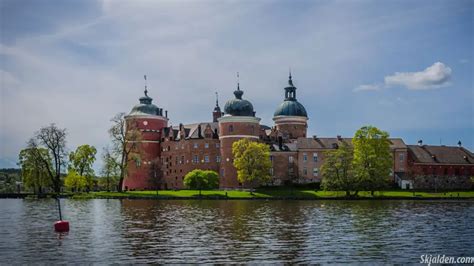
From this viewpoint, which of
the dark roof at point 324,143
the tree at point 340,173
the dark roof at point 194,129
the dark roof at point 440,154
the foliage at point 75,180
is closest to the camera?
the tree at point 340,173

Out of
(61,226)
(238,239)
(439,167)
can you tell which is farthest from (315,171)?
(238,239)

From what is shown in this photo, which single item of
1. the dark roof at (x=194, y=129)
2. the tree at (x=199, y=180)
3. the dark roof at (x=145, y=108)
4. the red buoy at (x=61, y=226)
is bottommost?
the red buoy at (x=61, y=226)

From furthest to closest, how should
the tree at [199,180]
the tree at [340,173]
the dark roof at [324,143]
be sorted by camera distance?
the dark roof at [324,143]
the tree at [199,180]
the tree at [340,173]

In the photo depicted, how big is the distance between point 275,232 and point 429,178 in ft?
232

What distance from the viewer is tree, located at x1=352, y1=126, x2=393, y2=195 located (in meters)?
74.9

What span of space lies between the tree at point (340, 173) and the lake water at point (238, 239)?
31.5m

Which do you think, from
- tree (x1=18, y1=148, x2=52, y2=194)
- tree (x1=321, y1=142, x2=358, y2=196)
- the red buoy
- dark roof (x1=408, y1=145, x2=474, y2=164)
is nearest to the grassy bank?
tree (x1=321, y1=142, x2=358, y2=196)

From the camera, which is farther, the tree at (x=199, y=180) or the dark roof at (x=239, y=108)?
the dark roof at (x=239, y=108)

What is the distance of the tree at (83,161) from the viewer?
9006 cm

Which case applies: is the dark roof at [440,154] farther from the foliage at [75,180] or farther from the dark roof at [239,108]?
the foliage at [75,180]

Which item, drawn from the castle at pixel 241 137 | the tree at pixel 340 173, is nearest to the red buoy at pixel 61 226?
the tree at pixel 340 173

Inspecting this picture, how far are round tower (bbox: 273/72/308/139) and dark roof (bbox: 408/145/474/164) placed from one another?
2091cm

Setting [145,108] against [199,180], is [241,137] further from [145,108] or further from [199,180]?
[145,108]

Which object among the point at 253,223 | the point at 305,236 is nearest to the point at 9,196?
the point at 253,223
